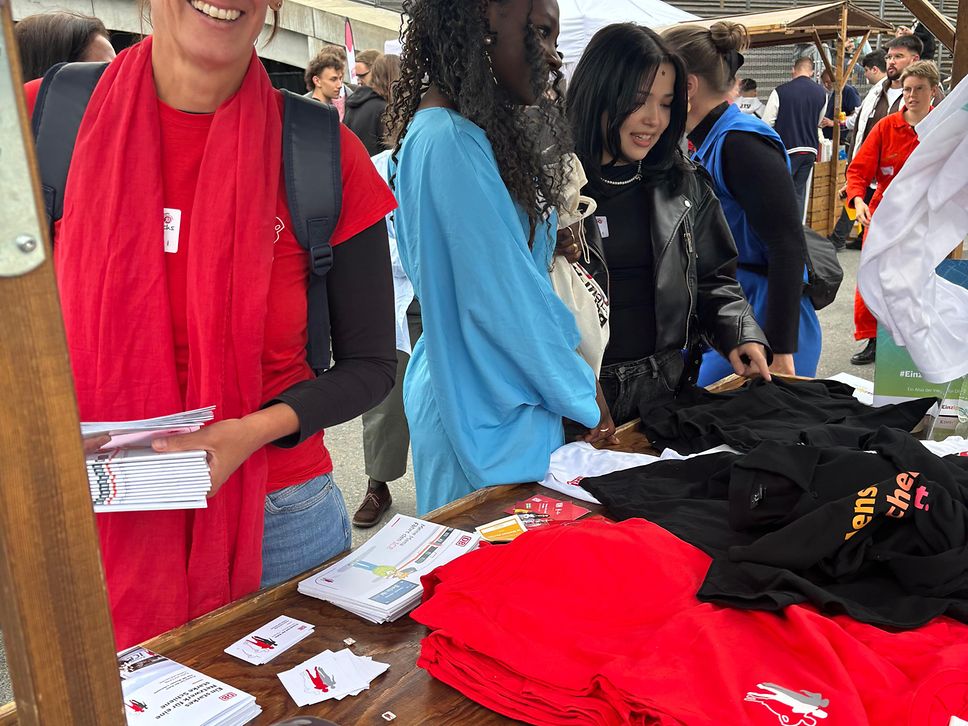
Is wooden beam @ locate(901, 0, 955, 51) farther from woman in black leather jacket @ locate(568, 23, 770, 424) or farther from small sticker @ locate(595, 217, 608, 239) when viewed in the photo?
small sticker @ locate(595, 217, 608, 239)

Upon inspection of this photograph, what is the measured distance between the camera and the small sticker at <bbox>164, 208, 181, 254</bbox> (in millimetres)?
1385

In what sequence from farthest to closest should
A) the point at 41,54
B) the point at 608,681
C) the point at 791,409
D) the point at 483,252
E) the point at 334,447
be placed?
the point at 334,447 < the point at 41,54 < the point at 791,409 < the point at 483,252 < the point at 608,681

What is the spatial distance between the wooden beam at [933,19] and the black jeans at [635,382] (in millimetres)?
1455

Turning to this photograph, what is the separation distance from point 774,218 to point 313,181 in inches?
81.7

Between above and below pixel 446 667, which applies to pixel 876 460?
above

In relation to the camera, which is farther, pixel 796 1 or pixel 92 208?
pixel 796 1

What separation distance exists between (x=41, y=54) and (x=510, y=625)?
255 centimetres

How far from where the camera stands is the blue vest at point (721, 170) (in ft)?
10.3

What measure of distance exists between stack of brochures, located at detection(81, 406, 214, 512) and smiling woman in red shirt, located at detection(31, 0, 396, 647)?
5 cm

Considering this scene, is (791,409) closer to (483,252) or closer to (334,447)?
(483,252)

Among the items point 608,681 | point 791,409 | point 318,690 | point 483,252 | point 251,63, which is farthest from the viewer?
point 791,409

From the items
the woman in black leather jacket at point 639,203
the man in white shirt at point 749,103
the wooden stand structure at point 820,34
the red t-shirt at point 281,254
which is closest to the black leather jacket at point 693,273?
the woman in black leather jacket at point 639,203

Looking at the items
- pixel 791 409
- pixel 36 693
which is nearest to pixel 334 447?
pixel 791 409

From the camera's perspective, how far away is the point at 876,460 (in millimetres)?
1560
